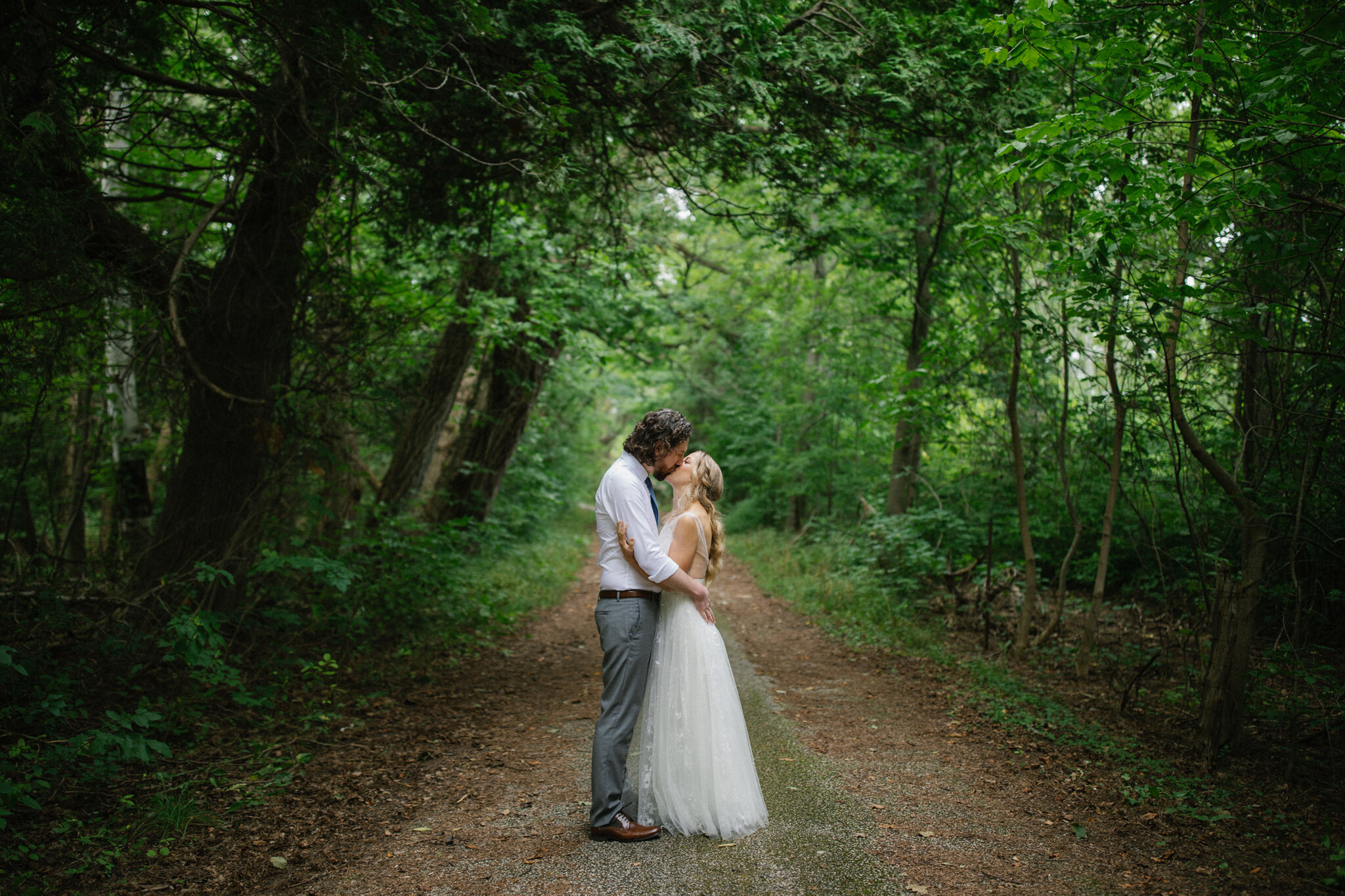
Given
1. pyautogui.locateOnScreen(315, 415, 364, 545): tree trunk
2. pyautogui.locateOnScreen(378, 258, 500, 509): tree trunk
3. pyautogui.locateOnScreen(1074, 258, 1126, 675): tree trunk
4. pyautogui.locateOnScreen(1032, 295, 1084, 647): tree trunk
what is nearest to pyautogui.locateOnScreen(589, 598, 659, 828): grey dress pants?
pyautogui.locateOnScreen(315, 415, 364, 545): tree trunk

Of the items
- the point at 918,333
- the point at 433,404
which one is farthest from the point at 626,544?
the point at 918,333

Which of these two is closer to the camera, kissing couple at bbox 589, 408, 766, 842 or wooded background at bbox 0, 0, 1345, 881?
kissing couple at bbox 589, 408, 766, 842

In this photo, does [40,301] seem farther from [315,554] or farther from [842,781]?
[842,781]

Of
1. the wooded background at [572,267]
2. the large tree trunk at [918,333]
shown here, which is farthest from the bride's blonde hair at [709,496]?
the large tree trunk at [918,333]

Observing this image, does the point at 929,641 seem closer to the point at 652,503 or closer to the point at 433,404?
the point at 652,503

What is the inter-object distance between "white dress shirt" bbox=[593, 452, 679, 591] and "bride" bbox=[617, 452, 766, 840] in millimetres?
64

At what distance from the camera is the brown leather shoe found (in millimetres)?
3625

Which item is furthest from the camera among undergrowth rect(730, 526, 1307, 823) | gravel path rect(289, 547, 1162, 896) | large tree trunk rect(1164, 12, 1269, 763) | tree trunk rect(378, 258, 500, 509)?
tree trunk rect(378, 258, 500, 509)

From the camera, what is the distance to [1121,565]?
35.7 feet

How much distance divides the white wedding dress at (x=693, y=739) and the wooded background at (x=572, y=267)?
2907mm

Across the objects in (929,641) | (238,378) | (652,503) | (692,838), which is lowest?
(692,838)

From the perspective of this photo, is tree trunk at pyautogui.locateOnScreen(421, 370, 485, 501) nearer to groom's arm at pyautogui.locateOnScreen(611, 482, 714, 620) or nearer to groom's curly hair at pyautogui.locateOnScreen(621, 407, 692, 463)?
groom's curly hair at pyautogui.locateOnScreen(621, 407, 692, 463)

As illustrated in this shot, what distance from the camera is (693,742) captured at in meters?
3.77

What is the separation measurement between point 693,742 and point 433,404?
747 cm
